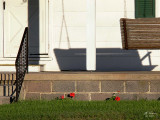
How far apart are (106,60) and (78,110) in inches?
165

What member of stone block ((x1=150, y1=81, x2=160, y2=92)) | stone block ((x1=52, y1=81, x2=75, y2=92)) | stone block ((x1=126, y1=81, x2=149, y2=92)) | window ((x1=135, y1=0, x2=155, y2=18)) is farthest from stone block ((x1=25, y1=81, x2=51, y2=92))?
window ((x1=135, y1=0, x2=155, y2=18))

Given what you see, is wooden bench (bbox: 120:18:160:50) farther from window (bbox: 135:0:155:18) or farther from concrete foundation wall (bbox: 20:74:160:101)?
window (bbox: 135:0:155:18)

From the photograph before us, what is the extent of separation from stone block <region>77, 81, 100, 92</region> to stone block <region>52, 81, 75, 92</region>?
0.13 m

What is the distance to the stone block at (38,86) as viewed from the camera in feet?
29.3

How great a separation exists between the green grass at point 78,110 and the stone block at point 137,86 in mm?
300

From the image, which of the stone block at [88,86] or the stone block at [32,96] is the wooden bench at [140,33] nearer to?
the stone block at [88,86]

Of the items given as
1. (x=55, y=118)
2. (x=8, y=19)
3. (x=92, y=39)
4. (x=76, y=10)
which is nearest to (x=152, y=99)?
(x=92, y=39)

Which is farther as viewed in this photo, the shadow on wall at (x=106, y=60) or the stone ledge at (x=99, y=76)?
the shadow on wall at (x=106, y=60)

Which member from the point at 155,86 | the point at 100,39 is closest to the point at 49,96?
the point at 155,86

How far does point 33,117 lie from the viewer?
6.84 metres

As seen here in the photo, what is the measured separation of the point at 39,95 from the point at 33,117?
2.14m

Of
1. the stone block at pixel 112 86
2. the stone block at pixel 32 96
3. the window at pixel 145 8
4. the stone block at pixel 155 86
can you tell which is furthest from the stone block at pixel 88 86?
the window at pixel 145 8

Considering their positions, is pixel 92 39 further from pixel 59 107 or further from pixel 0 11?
pixel 0 11

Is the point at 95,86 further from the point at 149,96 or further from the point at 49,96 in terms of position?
the point at 149,96
